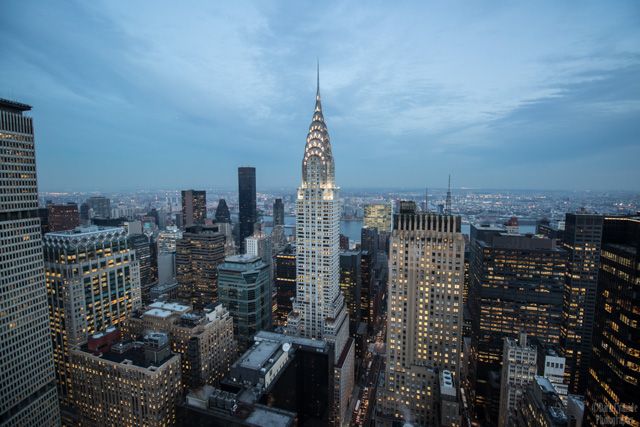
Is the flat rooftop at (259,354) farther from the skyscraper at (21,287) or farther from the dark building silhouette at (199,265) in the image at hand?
the dark building silhouette at (199,265)

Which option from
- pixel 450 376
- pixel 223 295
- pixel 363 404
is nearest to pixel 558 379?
pixel 450 376

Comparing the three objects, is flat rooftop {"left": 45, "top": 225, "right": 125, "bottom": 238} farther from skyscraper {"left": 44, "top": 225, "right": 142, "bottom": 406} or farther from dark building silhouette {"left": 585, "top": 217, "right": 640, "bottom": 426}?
dark building silhouette {"left": 585, "top": 217, "right": 640, "bottom": 426}

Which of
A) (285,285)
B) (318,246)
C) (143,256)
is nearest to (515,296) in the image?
(318,246)

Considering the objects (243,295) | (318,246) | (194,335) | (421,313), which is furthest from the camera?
(243,295)

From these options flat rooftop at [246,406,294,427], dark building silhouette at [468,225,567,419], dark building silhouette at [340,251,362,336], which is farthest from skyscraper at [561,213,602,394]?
flat rooftop at [246,406,294,427]

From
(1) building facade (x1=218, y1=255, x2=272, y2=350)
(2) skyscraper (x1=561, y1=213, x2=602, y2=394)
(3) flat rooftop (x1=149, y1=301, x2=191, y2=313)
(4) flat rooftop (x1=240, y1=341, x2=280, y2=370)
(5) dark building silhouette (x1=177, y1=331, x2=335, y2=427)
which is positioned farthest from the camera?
(1) building facade (x1=218, y1=255, x2=272, y2=350)

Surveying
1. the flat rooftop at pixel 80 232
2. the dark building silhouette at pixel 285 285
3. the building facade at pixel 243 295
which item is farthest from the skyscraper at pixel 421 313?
the flat rooftop at pixel 80 232

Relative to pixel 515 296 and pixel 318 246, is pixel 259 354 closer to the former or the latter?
pixel 318 246

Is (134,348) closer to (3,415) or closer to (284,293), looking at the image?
(3,415)
